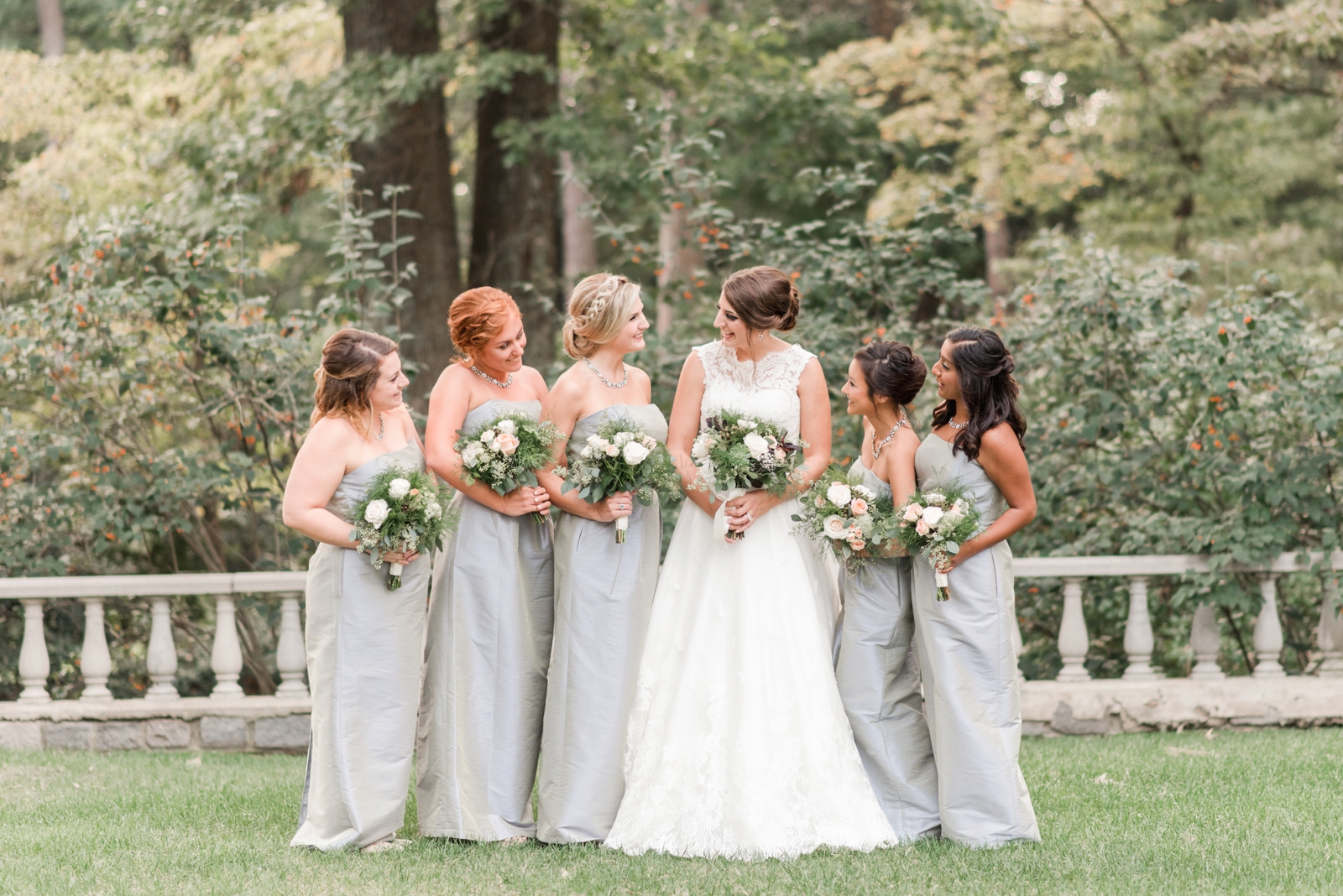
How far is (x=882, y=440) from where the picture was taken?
519 centimetres

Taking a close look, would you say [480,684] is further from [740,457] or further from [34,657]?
[34,657]

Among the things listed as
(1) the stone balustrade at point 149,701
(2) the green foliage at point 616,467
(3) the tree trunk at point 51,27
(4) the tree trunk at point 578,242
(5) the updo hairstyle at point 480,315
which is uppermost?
(3) the tree trunk at point 51,27

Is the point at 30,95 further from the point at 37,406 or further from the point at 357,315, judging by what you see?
the point at 357,315

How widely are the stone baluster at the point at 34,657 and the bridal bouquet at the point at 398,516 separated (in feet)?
10.6

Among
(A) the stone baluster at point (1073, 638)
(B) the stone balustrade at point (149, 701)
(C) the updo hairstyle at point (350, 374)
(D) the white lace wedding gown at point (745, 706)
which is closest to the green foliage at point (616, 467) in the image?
(D) the white lace wedding gown at point (745, 706)

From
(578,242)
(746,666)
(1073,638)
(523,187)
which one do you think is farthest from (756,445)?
(578,242)

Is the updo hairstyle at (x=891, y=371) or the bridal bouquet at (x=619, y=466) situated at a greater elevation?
the updo hairstyle at (x=891, y=371)

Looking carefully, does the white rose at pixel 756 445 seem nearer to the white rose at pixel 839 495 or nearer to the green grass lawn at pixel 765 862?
the white rose at pixel 839 495

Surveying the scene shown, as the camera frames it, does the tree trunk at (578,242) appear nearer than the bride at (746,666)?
No

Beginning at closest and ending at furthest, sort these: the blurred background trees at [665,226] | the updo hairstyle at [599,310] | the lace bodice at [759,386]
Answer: the updo hairstyle at [599,310] < the lace bodice at [759,386] < the blurred background trees at [665,226]

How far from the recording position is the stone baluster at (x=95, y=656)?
6.94 meters

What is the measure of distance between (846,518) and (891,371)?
0.65 m

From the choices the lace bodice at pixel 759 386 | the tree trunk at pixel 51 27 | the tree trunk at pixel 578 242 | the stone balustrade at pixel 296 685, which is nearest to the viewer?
the lace bodice at pixel 759 386

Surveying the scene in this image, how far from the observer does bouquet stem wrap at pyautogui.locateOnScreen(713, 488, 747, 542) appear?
16.3 feet
